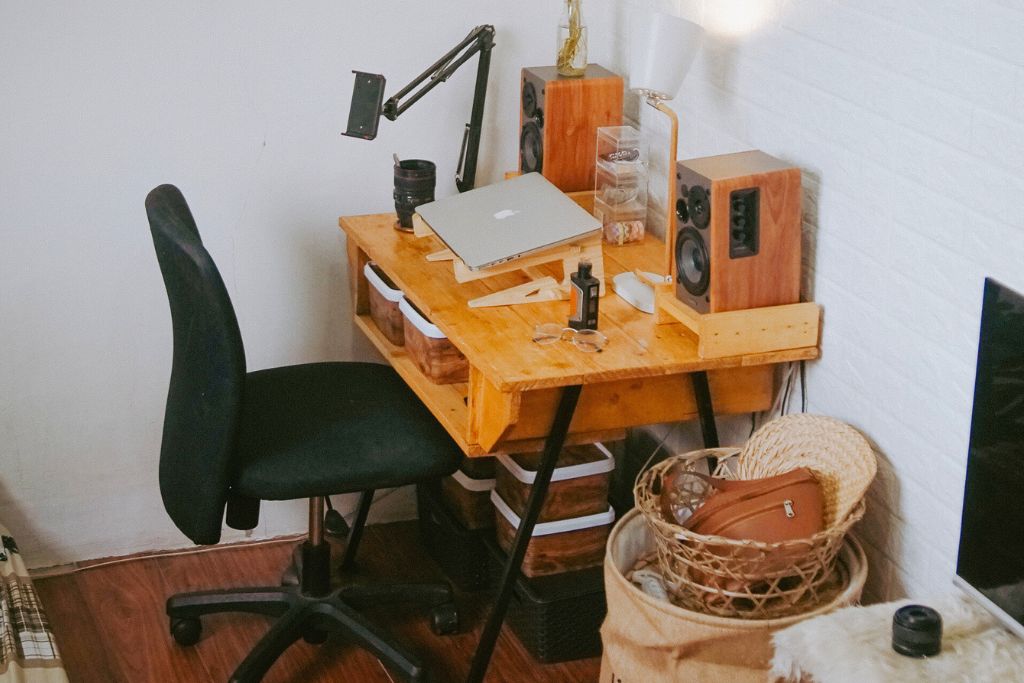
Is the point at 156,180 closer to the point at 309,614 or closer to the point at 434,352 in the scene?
the point at 434,352

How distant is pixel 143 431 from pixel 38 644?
641 mm

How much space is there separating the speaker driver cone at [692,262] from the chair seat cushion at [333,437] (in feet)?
1.86

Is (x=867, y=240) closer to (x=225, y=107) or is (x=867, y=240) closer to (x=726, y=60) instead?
(x=726, y=60)

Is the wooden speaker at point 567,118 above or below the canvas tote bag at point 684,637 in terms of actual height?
above

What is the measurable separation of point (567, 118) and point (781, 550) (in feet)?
3.75

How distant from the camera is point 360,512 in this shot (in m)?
2.87

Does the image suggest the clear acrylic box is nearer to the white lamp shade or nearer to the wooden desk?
the wooden desk

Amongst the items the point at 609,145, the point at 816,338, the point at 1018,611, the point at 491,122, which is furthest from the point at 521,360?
the point at 491,122

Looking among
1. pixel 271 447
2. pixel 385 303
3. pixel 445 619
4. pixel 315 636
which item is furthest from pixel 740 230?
pixel 315 636

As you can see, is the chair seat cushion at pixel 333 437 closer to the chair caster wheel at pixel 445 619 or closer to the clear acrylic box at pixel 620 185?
the chair caster wheel at pixel 445 619

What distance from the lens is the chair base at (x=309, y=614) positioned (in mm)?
2463

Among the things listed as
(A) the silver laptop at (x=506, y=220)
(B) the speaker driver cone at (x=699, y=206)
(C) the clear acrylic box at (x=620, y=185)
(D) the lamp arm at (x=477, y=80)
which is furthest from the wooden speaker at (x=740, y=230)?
(D) the lamp arm at (x=477, y=80)

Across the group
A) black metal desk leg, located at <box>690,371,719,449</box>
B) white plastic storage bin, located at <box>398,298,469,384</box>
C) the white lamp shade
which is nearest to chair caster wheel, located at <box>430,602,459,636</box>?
white plastic storage bin, located at <box>398,298,469,384</box>

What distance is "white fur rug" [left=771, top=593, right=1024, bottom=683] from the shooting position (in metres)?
1.59
